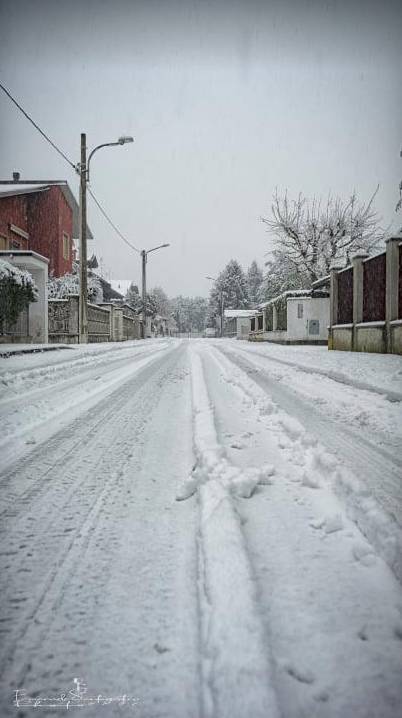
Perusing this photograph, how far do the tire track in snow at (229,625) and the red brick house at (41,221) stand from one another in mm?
20768

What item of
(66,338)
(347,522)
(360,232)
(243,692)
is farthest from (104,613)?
(360,232)

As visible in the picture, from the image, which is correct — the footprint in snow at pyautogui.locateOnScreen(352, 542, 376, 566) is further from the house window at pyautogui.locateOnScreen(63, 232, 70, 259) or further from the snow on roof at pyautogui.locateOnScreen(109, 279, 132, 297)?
the snow on roof at pyautogui.locateOnScreen(109, 279, 132, 297)

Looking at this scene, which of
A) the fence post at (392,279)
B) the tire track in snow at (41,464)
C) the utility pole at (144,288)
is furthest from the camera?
the utility pole at (144,288)

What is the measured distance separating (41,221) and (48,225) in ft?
1.42

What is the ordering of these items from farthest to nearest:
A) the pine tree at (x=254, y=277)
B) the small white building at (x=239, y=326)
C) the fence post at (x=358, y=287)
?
the pine tree at (x=254, y=277) < the small white building at (x=239, y=326) < the fence post at (x=358, y=287)

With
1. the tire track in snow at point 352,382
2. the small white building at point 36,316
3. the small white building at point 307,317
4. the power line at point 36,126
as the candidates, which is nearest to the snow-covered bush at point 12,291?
the small white building at point 36,316

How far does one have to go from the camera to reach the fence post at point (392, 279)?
7828mm

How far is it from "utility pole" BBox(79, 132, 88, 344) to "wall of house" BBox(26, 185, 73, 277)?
8.21m

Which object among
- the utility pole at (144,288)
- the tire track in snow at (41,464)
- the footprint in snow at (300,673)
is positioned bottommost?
the footprint in snow at (300,673)

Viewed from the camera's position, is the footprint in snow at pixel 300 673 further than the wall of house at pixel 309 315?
No

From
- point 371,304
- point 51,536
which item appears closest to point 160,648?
point 51,536

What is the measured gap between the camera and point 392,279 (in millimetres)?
7867

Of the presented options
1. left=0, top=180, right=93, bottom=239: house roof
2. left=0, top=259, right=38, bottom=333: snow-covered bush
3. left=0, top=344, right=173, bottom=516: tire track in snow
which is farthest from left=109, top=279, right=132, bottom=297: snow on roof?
left=0, top=344, right=173, bottom=516: tire track in snow

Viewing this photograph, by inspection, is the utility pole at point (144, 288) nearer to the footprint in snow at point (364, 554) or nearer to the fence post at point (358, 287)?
the fence post at point (358, 287)
